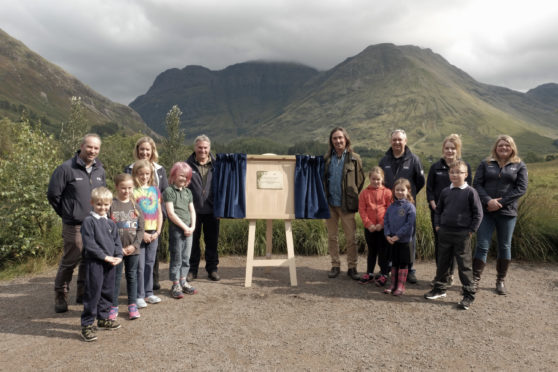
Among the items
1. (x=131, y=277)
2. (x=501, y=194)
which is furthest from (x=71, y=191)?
(x=501, y=194)

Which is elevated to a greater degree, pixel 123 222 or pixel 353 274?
pixel 123 222

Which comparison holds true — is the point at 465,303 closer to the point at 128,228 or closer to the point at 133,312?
the point at 133,312

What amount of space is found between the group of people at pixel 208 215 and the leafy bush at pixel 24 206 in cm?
283

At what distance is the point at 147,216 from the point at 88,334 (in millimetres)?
1543

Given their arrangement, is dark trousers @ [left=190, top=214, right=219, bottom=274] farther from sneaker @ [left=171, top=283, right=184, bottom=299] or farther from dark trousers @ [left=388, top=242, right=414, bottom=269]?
dark trousers @ [left=388, top=242, right=414, bottom=269]

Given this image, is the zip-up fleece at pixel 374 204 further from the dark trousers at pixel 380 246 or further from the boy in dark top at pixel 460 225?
the boy in dark top at pixel 460 225

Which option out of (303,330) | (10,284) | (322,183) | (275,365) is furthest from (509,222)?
(10,284)

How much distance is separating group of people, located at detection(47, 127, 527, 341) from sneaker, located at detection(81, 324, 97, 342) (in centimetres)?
1

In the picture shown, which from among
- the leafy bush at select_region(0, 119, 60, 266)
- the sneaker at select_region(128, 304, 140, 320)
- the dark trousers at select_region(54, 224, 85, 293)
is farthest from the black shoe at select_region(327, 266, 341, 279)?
the leafy bush at select_region(0, 119, 60, 266)

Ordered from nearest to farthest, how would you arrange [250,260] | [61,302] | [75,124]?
1. [61,302]
2. [250,260]
3. [75,124]

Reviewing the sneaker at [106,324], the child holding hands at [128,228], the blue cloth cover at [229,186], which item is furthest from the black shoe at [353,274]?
the sneaker at [106,324]

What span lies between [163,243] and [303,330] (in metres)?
4.26

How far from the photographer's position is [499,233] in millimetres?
5527

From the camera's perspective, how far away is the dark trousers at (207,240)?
233 inches
